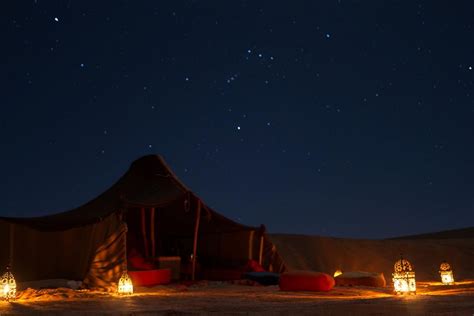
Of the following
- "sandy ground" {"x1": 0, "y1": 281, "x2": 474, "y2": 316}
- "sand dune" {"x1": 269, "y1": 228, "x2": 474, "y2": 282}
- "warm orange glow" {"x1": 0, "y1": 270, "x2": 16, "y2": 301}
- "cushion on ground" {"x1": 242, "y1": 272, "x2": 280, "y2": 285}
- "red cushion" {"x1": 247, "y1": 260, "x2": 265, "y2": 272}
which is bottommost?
"sandy ground" {"x1": 0, "y1": 281, "x2": 474, "y2": 316}

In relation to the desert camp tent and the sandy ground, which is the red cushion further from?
the sandy ground

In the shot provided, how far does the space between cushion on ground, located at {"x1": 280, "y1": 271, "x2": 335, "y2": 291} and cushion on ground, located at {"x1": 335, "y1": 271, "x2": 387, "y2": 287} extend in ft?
4.76

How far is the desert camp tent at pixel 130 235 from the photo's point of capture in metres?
10.8

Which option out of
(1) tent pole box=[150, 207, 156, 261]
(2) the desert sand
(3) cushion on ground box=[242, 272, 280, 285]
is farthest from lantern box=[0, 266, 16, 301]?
(1) tent pole box=[150, 207, 156, 261]

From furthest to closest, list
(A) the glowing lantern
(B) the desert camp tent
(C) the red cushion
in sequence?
(C) the red cushion
(B) the desert camp tent
(A) the glowing lantern

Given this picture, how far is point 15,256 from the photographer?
37.2 ft

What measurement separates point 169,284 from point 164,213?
7.93 ft

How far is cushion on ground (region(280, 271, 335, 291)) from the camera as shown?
9438 millimetres

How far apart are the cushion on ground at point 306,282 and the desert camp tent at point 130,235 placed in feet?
8.99

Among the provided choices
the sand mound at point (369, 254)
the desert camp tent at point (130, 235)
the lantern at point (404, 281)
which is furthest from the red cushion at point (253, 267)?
the sand mound at point (369, 254)

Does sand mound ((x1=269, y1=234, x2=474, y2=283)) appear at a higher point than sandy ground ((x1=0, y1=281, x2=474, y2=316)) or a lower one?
higher

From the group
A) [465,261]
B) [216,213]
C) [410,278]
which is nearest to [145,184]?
[216,213]

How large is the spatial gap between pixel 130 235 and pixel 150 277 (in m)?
2.07

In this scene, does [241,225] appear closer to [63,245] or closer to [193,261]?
[193,261]
